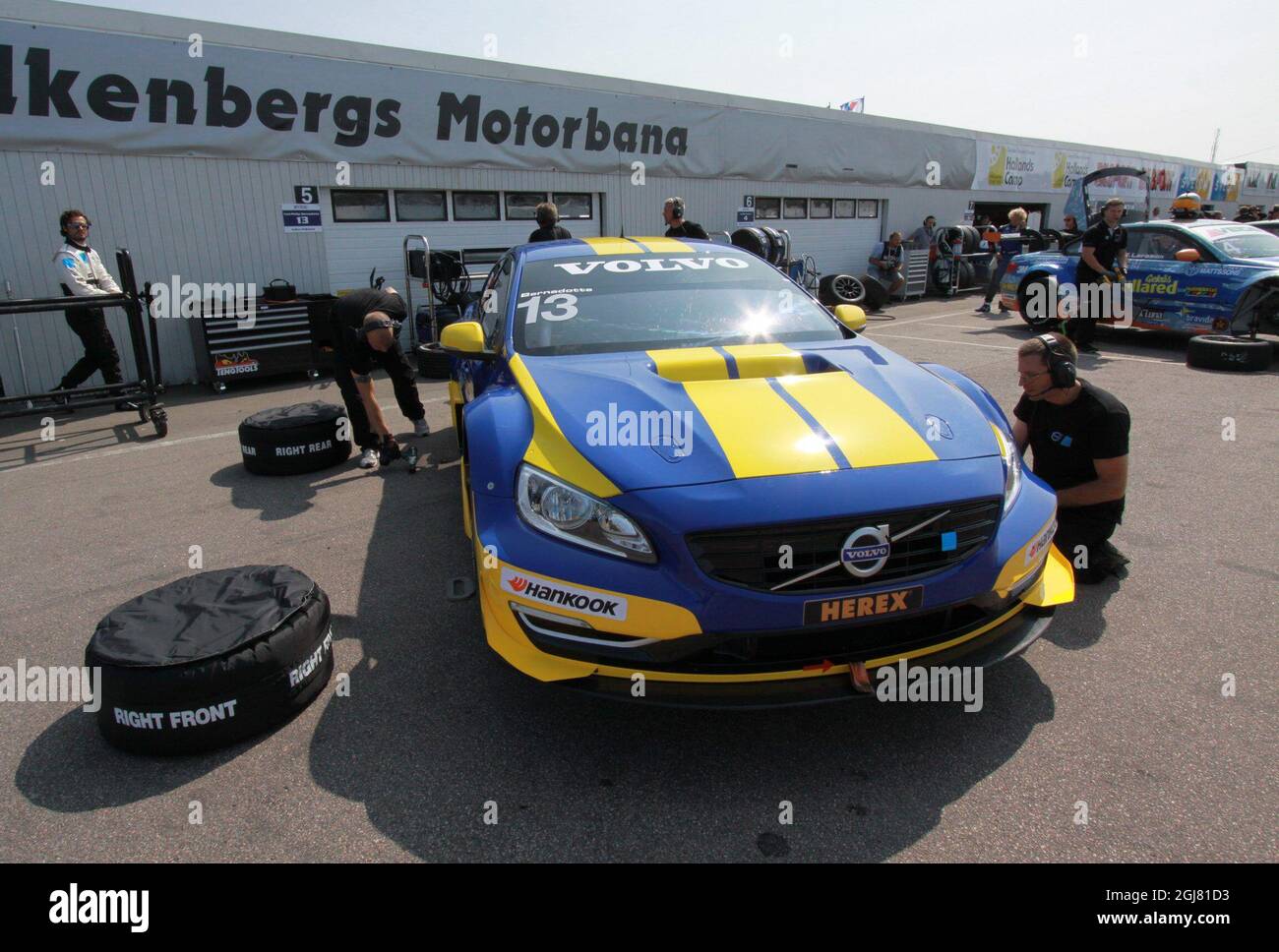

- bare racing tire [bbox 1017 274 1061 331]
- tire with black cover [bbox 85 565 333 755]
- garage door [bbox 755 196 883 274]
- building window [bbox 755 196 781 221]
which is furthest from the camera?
garage door [bbox 755 196 883 274]

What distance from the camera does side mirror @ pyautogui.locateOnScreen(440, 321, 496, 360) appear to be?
11.8 ft

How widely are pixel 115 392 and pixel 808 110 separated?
14034 mm

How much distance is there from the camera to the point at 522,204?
1209 cm

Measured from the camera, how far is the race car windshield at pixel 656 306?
3.47 m

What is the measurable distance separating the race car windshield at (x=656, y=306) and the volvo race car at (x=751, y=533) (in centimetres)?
61

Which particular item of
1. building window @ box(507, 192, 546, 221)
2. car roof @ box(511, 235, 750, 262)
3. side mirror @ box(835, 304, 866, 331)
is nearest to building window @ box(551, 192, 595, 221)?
building window @ box(507, 192, 546, 221)

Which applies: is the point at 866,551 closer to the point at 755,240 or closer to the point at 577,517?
the point at 577,517

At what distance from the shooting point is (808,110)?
52.3 feet

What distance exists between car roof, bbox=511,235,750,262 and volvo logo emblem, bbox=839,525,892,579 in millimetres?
2479

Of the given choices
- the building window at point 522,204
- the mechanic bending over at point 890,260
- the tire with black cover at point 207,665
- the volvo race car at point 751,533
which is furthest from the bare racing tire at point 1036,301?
the tire with black cover at point 207,665

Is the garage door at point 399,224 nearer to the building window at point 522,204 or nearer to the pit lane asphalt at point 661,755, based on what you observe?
the building window at point 522,204

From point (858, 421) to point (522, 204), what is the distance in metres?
10.7

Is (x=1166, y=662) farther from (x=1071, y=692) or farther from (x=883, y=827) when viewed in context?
(x=883, y=827)

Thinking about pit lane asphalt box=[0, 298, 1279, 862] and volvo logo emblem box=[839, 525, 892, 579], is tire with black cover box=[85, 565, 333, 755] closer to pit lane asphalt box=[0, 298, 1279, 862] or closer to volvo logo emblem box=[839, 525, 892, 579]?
pit lane asphalt box=[0, 298, 1279, 862]
